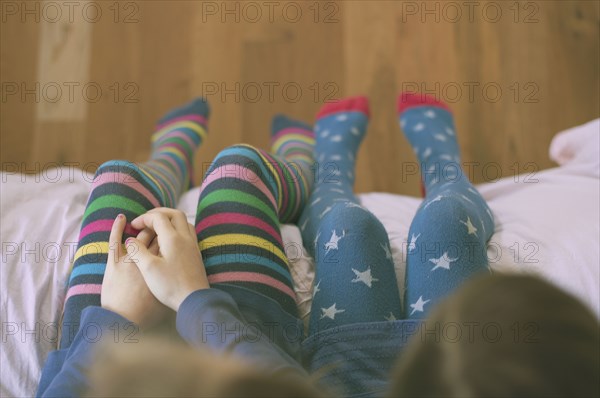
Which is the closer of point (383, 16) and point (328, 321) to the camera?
point (328, 321)

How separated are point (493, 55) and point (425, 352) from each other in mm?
1090

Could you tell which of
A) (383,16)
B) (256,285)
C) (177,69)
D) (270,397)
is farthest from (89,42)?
(270,397)

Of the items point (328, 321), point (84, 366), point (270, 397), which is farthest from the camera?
point (328, 321)

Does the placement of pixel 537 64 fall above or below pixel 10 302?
above

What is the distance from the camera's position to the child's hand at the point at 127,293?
0.69 m

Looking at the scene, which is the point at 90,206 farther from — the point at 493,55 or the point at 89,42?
the point at 493,55

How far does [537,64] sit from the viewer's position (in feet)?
4.41

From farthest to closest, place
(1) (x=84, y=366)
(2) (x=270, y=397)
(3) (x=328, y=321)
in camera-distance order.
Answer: (3) (x=328, y=321)
(1) (x=84, y=366)
(2) (x=270, y=397)

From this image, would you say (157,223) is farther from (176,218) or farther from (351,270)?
(351,270)

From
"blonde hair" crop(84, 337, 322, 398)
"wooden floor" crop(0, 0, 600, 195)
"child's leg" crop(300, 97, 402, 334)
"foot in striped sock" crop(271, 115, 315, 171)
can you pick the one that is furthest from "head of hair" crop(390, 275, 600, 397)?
"wooden floor" crop(0, 0, 600, 195)

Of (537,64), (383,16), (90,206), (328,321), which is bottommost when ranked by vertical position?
(328,321)

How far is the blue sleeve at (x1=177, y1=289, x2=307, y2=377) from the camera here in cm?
57

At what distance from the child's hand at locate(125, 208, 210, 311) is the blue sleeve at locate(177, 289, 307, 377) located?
35mm

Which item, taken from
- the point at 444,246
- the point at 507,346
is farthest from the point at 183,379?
the point at 444,246
